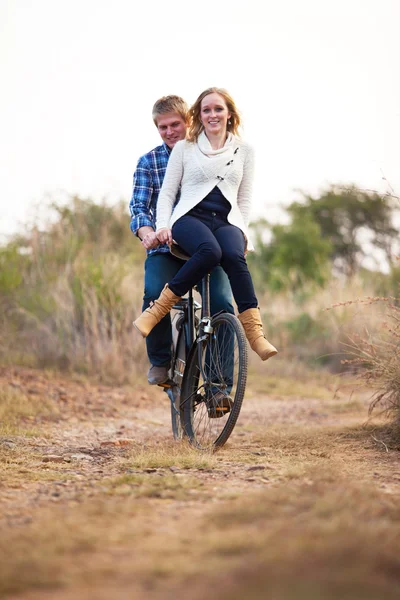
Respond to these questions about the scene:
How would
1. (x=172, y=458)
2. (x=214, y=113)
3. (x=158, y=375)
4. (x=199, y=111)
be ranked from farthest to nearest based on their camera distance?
(x=158, y=375) < (x=199, y=111) < (x=214, y=113) < (x=172, y=458)

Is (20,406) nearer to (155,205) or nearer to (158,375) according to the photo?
(158,375)

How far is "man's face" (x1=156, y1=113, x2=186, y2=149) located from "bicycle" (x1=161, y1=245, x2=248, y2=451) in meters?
0.86

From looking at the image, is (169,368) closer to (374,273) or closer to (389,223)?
(374,273)

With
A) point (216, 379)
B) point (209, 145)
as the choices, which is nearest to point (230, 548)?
point (216, 379)

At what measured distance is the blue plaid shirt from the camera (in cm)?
492

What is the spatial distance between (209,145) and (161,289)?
0.89 m

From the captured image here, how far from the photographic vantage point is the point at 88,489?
3.08m

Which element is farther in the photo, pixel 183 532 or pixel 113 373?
pixel 113 373

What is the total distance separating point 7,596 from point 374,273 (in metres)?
14.0

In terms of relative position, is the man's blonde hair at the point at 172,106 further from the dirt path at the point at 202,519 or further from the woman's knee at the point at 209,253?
the dirt path at the point at 202,519

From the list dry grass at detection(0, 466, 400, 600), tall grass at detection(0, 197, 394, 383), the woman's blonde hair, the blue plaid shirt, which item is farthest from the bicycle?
tall grass at detection(0, 197, 394, 383)

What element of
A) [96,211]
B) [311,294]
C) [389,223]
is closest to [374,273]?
[311,294]

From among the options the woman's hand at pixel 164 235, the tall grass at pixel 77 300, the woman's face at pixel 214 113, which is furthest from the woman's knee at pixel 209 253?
the tall grass at pixel 77 300

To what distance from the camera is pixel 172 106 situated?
191 inches
